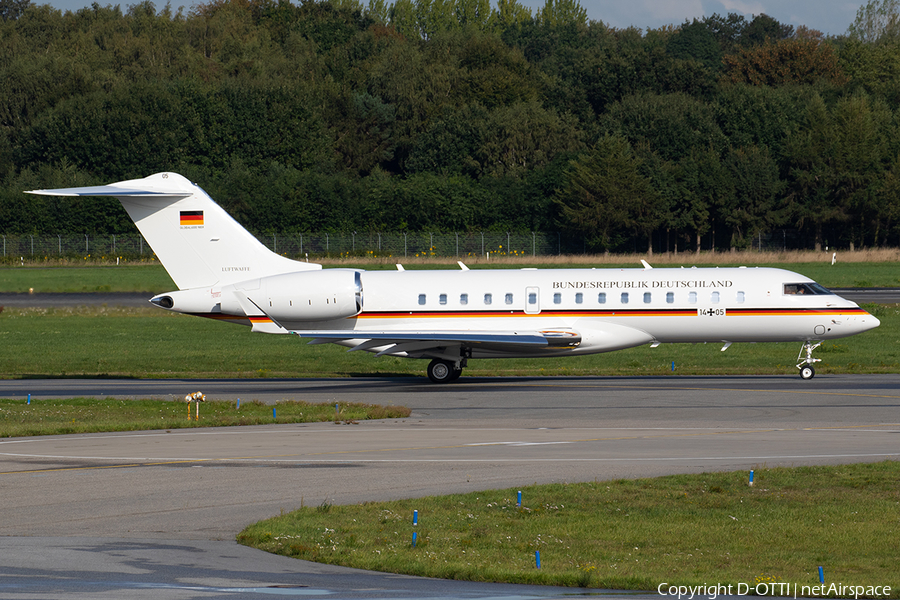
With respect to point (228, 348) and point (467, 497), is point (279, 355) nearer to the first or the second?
point (228, 348)

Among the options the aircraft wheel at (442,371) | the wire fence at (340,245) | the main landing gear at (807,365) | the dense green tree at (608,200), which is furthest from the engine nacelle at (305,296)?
the dense green tree at (608,200)

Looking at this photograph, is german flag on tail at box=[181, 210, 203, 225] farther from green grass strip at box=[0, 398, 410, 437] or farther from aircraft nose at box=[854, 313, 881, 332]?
aircraft nose at box=[854, 313, 881, 332]

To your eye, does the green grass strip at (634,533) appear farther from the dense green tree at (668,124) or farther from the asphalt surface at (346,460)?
the dense green tree at (668,124)

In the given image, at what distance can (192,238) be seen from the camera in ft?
106

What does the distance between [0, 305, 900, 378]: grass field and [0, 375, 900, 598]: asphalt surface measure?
4.50 meters

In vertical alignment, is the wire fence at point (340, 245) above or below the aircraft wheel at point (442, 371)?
above

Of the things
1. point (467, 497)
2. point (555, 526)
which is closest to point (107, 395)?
point (467, 497)

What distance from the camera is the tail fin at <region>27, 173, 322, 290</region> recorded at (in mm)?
32406

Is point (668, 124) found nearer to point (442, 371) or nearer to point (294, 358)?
point (294, 358)

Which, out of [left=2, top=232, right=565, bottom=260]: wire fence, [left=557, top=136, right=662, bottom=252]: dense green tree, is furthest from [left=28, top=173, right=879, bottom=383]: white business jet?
[left=557, top=136, right=662, bottom=252]: dense green tree

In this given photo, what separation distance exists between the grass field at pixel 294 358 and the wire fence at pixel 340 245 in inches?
1590

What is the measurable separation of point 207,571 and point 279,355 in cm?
2936

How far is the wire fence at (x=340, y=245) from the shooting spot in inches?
3457

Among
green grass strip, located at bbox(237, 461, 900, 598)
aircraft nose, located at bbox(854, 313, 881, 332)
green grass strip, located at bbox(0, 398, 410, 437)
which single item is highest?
aircraft nose, located at bbox(854, 313, 881, 332)
